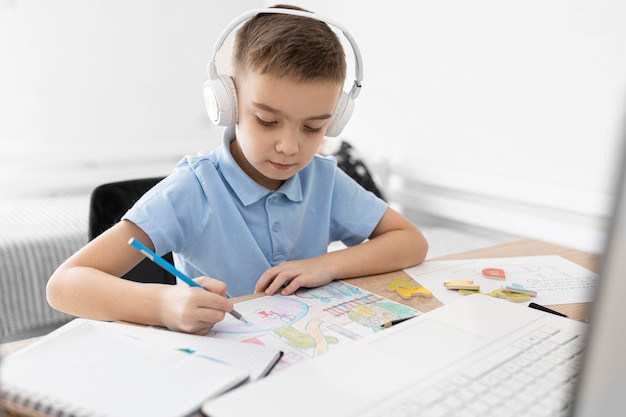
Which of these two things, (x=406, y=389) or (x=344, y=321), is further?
(x=344, y=321)

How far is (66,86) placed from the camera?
2152 mm

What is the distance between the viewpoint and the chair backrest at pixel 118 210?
0.95 metres

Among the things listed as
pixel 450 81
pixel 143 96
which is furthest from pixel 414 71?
pixel 143 96

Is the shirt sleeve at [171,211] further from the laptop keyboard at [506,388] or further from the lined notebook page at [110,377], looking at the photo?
the laptop keyboard at [506,388]

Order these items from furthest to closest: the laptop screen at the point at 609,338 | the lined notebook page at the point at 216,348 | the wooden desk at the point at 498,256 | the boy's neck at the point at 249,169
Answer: the boy's neck at the point at 249,169 < the wooden desk at the point at 498,256 < the lined notebook page at the point at 216,348 < the laptop screen at the point at 609,338

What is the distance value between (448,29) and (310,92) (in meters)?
1.36

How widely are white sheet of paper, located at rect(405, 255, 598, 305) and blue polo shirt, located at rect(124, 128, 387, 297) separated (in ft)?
0.58

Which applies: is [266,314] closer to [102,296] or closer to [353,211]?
[102,296]

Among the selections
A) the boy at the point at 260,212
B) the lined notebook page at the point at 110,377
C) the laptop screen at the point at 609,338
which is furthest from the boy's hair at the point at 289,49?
the laptop screen at the point at 609,338

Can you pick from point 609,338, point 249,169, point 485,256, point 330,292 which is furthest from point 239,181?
point 609,338

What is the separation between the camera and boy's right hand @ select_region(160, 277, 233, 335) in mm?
611

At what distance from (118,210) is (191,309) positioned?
0.43 m

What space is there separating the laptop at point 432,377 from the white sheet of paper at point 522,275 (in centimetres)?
18

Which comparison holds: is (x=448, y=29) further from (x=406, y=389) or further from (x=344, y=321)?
(x=406, y=389)
